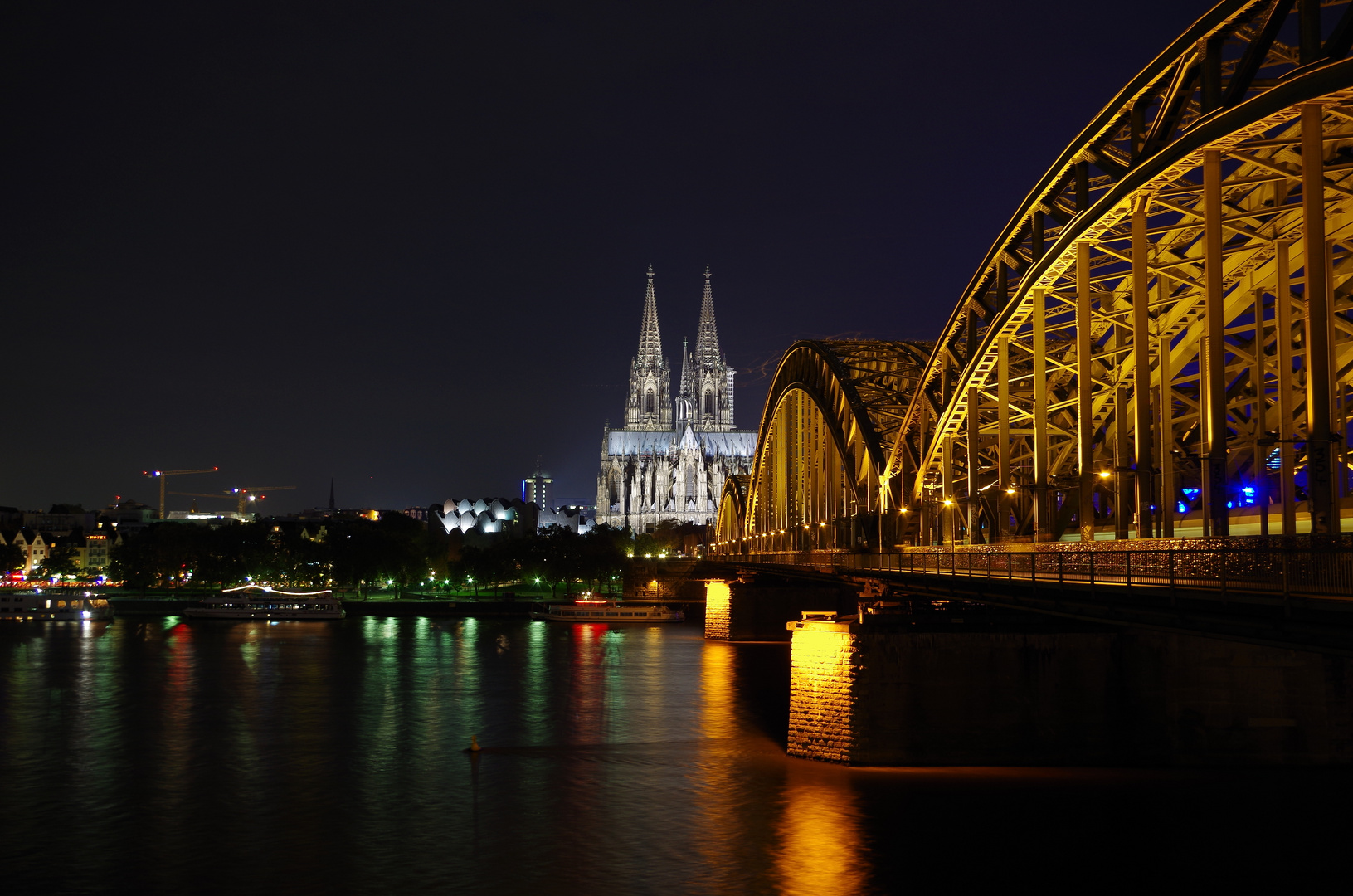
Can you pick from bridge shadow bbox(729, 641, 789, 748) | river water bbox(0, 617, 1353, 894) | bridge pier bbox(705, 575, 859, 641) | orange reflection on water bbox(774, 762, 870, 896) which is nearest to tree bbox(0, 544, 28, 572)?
bridge pier bbox(705, 575, 859, 641)

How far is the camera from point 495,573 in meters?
142

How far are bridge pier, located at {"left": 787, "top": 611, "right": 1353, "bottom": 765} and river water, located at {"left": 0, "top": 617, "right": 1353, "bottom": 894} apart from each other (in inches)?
24.6

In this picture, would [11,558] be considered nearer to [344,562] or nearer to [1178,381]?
[344,562]

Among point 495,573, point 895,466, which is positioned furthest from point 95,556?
point 895,466

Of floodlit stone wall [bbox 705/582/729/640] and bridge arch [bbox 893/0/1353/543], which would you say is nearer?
bridge arch [bbox 893/0/1353/543]

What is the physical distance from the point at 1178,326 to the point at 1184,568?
14.7 m

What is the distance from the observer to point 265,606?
114500mm

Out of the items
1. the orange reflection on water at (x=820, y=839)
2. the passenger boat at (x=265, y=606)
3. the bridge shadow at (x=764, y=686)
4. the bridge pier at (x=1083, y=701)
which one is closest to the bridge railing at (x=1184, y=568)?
the bridge pier at (x=1083, y=701)

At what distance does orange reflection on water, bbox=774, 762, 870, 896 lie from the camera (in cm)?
2567

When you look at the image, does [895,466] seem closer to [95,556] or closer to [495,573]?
[495,573]

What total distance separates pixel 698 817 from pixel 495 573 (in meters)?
113

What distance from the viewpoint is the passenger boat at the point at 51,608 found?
109m

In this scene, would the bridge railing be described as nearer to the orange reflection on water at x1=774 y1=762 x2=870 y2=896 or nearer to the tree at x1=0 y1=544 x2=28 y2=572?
the orange reflection on water at x1=774 y1=762 x2=870 y2=896

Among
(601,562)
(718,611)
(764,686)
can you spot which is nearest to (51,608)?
(601,562)
